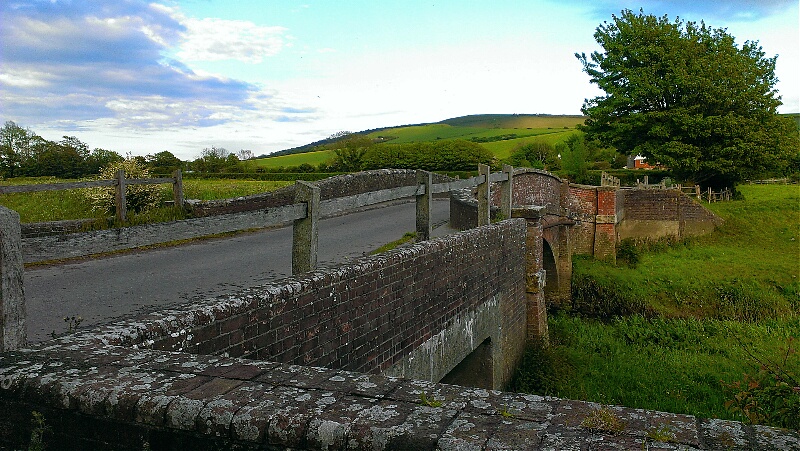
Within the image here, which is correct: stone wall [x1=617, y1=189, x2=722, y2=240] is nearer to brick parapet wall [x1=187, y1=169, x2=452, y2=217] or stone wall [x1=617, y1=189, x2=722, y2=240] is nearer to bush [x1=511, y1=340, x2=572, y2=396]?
brick parapet wall [x1=187, y1=169, x2=452, y2=217]

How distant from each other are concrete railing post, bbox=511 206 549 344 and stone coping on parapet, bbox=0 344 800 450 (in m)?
9.97

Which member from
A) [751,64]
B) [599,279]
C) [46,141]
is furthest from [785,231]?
[46,141]

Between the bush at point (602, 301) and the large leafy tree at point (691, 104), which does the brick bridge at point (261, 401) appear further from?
the large leafy tree at point (691, 104)

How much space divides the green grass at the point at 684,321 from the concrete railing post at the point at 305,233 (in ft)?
22.5

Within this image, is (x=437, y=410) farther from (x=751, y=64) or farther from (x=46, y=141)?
(x=751, y=64)

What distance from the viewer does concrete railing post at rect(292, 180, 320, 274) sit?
521 cm

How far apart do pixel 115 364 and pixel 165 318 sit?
0.82 metres

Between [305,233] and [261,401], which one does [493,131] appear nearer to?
[305,233]

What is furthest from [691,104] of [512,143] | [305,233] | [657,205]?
[512,143]

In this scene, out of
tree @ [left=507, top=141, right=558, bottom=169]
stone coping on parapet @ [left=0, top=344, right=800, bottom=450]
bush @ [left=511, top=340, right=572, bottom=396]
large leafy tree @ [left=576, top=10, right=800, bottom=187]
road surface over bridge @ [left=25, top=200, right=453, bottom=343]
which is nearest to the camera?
stone coping on parapet @ [left=0, top=344, right=800, bottom=450]

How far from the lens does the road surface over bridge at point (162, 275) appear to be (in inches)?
266

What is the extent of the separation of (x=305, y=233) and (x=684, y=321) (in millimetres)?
16580

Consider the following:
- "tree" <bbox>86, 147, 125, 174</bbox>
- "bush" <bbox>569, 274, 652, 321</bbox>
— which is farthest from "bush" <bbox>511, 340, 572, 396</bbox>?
"tree" <bbox>86, 147, 125, 174</bbox>

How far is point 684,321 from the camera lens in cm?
1873
